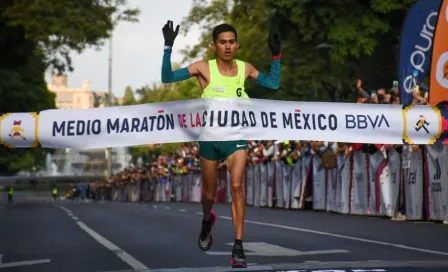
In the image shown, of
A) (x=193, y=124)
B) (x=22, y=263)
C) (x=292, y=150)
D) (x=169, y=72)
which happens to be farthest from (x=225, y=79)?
(x=292, y=150)

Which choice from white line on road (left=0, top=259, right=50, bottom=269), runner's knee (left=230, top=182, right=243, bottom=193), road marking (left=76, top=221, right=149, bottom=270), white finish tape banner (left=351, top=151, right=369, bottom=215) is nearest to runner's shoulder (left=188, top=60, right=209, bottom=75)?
runner's knee (left=230, top=182, right=243, bottom=193)

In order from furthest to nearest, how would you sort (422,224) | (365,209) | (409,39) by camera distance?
(365,209) → (422,224) → (409,39)

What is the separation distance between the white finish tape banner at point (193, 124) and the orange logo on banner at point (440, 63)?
→ 1.19 metres

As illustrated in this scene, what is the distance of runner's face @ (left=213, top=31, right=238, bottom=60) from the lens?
30.4ft

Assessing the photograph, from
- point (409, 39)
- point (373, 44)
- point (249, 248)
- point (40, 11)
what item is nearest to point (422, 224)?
point (409, 39)

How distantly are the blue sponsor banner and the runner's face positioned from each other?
285 inches

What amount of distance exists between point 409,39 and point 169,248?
605cm

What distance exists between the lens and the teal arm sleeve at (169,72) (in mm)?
9380

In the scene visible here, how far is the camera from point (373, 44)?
1288 inches

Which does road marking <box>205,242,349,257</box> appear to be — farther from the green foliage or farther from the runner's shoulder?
the green foliage

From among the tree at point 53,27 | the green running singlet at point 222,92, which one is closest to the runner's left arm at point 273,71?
the green running singlet at point 222,92

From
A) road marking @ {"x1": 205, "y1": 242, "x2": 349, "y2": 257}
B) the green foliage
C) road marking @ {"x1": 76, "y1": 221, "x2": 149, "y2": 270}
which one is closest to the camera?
road marking @ {"x1": 76, "y1": 221, "x2": 149, "y2": 270}

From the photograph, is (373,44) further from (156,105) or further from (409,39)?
(156,105)

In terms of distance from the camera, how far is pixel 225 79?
30.8 ft
